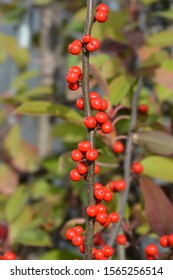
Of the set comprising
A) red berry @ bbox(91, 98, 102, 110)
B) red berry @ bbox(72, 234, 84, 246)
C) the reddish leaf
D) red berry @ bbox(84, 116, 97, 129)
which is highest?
red berry @ bbox(91, 98, 102, 110)

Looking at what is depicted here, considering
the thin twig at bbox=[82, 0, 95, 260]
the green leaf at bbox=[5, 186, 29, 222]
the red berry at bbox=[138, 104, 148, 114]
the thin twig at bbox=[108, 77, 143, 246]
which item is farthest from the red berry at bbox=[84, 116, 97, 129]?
the green leaf at bbox=[5, 186, 29, 222]

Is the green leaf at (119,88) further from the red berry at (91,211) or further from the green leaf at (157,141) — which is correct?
the red berry at (91,211)

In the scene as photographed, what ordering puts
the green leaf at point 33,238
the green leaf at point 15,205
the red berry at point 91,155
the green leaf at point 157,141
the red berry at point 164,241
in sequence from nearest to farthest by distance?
the red berry at point 91,155 → the red berry at point 164,241 → the green leaf at point 157,141 → the green leaf at point 33,238 → the green leaf at point 15,205

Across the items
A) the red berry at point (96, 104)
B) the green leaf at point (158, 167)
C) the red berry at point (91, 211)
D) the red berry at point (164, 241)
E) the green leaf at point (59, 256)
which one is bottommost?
the green leaf at point (59, 256)

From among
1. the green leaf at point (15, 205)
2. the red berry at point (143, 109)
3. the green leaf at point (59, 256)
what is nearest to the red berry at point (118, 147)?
the red berry at point (143, 109)

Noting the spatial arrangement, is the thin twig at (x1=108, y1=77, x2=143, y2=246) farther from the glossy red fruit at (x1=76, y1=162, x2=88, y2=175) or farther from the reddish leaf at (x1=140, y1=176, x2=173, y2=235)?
the glossy red fruit at (x1=76, y1=162, x2=88, y2=175)

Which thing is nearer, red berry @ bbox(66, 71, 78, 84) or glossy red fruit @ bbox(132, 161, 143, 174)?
red berry @ bbox(66, 71, 78, 84)
